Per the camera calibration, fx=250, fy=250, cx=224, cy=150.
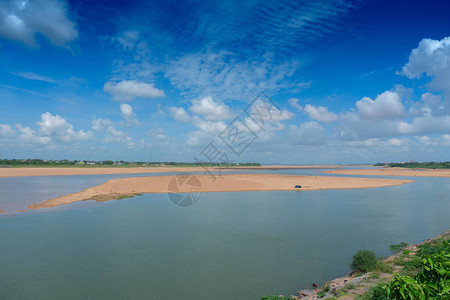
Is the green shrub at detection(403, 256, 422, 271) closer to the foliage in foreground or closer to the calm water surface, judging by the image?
the calm water surface

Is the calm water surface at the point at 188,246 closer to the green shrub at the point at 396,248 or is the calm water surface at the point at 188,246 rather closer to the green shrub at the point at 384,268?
the green shrub at the point at 396,248

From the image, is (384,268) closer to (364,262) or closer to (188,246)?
(364,262)

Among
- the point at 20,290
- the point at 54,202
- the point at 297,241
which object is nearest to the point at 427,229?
the point at 297,241

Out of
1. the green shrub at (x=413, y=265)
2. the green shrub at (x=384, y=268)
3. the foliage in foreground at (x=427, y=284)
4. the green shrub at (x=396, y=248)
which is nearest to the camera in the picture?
the foliage in foreground at (x=427, y=284)

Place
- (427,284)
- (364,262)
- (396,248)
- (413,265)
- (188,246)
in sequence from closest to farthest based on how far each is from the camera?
(427,284) → (413,265) → (364,262) → (396,248) → (188,246)

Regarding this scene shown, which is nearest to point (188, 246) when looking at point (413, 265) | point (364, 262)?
point (364, 262)

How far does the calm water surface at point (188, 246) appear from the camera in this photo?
10.5 m

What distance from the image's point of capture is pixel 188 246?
15016 mm

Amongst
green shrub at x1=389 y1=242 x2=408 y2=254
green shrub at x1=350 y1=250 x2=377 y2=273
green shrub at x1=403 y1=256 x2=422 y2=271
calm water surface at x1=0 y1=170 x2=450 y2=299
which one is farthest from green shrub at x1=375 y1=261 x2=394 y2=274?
green shrub at x1=389 y1=242 x2=408 y2=254

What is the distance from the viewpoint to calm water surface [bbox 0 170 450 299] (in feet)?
34.3

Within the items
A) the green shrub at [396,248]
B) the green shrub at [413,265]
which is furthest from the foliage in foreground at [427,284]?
the green shrub at [396,248]

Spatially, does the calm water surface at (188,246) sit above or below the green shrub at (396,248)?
below

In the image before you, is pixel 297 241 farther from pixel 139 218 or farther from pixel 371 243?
pixel 139 218

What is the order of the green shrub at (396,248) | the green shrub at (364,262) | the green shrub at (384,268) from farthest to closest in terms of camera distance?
the green shrub at (396,248) → the green shrub at (364,262) → the green shrub at (384,268)
